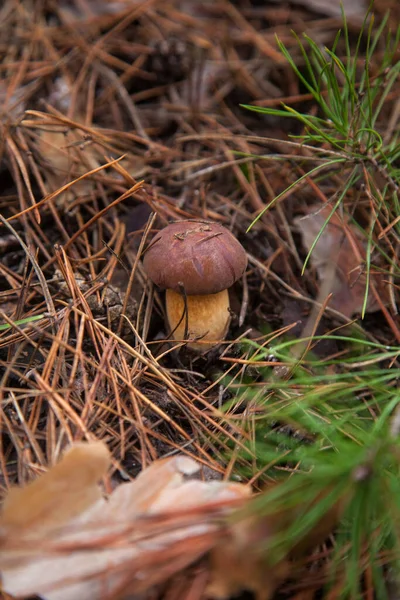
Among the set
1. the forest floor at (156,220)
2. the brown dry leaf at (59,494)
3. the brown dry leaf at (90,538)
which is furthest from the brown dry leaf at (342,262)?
the brown dry leaf at (59,494)

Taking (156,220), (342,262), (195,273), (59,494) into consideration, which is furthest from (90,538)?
(342,262)

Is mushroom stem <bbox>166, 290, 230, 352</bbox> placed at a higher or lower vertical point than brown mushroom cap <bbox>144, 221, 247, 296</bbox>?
lower

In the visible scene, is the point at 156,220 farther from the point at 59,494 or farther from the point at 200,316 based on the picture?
the point at 59,494

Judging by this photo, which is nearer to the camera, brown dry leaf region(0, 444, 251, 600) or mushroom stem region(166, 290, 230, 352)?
brown dry leaf region(0, 444, 251, 600)

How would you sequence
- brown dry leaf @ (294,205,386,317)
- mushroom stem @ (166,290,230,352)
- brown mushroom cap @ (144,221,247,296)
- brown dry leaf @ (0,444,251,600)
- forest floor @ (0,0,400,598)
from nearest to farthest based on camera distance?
brown dry leaf @ (0,444,251,600)
forest floor @ (0,0,400,598)
brown mushroom cap @ (144,221,247,296)
mushroom stem @ (166,290,230,352)
brown dry leaf @ (294,205,386,317)

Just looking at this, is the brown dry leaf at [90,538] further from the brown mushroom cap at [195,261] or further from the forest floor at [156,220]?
the brown mushroom cap at [195,261]

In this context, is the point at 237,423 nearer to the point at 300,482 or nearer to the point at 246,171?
the point at 300,482

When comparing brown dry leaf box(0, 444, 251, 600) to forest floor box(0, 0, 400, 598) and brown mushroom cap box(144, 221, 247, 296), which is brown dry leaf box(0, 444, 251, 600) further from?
brown mushroom cap box(144, 221, 247, 296)

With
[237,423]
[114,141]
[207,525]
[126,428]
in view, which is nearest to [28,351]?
[126,428]

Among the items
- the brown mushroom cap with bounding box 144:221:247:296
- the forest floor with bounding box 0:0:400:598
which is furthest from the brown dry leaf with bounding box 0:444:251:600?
the brown mushroom cap with bounding box 144:221:247:296

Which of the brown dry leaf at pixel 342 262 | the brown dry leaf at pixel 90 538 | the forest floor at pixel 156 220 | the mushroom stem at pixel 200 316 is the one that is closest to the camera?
the brown dry leaf at pixel 90 538
